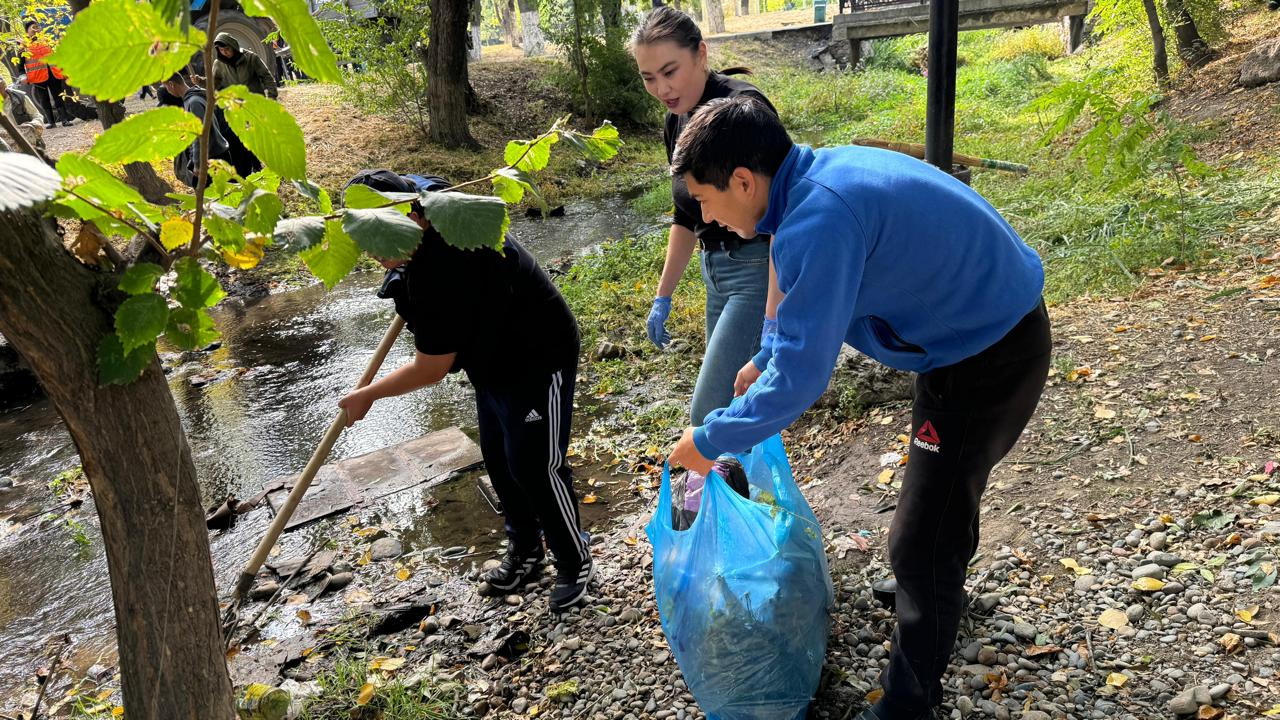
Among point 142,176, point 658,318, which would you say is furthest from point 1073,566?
point 142,176

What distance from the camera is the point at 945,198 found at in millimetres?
1750

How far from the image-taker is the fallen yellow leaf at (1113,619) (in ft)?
7.59

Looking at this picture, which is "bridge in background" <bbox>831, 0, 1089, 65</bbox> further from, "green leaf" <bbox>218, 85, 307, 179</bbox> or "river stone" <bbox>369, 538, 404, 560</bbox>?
"green leaf" <bbox>218, 85, 307, 179</bbox>

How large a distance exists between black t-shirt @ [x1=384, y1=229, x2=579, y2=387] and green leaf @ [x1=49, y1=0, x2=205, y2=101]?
4.50 ft

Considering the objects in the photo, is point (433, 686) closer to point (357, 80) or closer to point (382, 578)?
point (382, 578)

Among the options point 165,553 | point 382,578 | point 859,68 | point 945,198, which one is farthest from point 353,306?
point 859,68

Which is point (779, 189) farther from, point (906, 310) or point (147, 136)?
point (147, 136)

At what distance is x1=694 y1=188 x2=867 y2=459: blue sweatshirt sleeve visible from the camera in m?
1.62

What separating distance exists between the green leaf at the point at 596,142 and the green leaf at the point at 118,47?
2.90 feet

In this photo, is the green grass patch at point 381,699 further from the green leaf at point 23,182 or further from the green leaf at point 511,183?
the green leaf at point 23,182

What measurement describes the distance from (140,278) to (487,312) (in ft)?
4.16

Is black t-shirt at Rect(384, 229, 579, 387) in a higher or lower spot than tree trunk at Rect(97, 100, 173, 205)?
lower

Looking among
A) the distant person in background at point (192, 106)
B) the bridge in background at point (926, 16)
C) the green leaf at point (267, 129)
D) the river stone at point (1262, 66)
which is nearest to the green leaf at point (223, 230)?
the green leaf at point (267, 129)

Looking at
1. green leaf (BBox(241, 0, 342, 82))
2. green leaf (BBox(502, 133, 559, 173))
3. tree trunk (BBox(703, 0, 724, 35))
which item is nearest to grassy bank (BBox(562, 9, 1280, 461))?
green leaf (BBox(502, 133, 559, 173))
